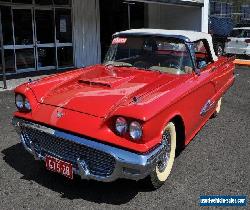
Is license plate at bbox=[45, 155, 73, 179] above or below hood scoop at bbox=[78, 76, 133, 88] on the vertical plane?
below

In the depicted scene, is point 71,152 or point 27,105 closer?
point 71,152

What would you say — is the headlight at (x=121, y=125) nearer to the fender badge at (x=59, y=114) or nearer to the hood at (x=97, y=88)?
the hood at (x=97, y=88)

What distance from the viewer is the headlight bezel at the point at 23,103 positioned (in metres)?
4.13

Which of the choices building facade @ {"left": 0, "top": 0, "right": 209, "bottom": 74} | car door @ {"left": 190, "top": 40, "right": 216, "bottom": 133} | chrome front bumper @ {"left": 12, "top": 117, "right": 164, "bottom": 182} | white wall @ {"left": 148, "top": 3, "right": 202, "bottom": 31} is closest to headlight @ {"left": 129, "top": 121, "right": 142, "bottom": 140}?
chrome front bumper @ {"left": 12, "top": 117, "right": 164, "bottom": 182}

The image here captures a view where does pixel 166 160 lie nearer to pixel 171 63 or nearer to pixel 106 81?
pixel 106 81

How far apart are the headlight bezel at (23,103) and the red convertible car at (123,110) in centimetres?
1

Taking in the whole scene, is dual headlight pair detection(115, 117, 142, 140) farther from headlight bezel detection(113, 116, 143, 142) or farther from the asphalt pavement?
the asphalt pavement

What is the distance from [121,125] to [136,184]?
3.16 ft

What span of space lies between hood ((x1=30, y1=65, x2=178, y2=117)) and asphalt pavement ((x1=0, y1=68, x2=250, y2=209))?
95 centimetres

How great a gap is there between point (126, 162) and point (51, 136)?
926 millimetres

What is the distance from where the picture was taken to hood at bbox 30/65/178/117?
3813 mm

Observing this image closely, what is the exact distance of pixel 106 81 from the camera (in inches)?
175

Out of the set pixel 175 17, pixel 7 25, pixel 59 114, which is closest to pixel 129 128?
pixel 59 114

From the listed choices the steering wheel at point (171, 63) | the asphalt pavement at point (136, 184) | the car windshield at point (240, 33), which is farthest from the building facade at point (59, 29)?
the steering wheel at point (171, 63)
